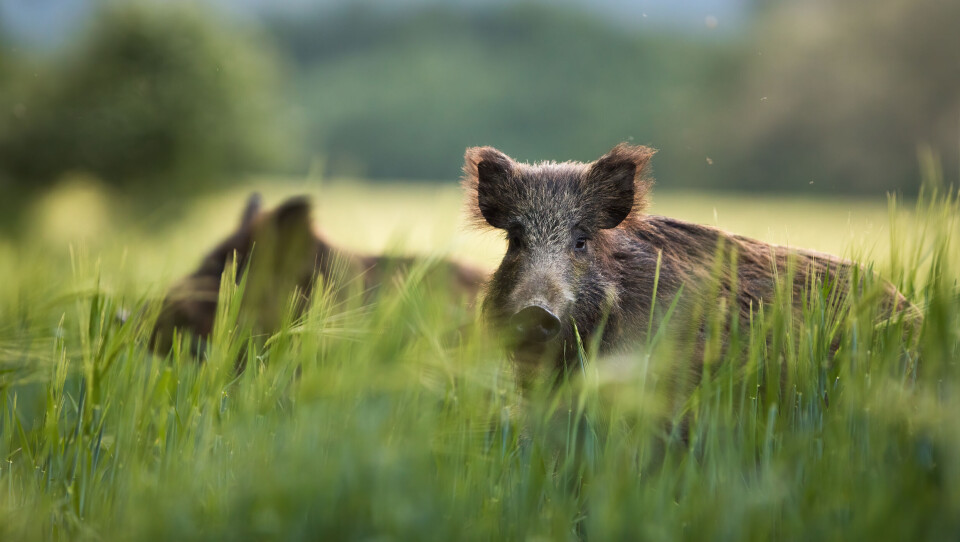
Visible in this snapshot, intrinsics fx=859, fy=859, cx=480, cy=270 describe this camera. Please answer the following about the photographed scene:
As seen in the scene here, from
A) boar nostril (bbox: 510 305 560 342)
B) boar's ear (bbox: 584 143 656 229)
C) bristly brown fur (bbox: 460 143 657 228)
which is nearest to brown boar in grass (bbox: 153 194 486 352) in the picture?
bristly brown fur (bbox: 460 143 657 228)

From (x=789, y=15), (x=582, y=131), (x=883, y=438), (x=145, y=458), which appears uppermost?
(x=789, y=15)

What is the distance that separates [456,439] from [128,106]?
11609 millimetres

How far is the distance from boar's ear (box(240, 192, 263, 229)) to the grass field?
175 cm

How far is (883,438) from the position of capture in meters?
2.29

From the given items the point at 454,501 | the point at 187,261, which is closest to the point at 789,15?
the point at 187,261

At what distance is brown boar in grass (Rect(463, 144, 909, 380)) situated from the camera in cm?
343

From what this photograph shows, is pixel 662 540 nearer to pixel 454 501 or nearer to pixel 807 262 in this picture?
pixel 454 501

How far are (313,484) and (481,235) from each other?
6.53 feet

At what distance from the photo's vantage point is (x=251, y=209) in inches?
204

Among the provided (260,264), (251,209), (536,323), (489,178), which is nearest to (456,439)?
(536,323)

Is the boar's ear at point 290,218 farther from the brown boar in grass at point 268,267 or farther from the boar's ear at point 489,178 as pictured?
the boar's ear at point 489,178

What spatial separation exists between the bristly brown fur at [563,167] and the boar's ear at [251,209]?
1.76 m

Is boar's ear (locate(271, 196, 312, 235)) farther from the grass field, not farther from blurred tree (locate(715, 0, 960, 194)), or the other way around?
blurred tree (locate(715, 0, 960, 194))

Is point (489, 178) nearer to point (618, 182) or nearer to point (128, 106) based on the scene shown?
point (618, 182)
